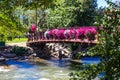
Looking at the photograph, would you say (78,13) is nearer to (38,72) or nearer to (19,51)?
(19,51)

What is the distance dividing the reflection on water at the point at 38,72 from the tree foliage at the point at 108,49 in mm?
20230

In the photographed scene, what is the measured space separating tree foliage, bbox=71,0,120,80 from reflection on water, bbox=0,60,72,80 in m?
20.2

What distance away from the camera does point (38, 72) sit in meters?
29.4

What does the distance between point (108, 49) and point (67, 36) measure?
2433 centimetres

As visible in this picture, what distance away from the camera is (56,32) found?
1233 inches

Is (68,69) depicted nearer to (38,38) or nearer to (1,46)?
(38,38)

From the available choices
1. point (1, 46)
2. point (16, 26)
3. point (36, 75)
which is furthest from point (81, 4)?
point (16, 26)

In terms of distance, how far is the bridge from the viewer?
81.6ft

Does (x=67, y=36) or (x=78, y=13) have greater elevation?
(x=78, y=13)

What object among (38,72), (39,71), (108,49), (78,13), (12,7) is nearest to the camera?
(108,49)

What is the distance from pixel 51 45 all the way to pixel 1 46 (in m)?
6.60

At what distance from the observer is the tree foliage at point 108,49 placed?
5.08 metres

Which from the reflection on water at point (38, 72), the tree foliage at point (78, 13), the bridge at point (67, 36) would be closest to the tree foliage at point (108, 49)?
the bridge at point (67, 36)

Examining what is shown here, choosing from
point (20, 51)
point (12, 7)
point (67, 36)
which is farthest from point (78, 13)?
point (12, 7)
